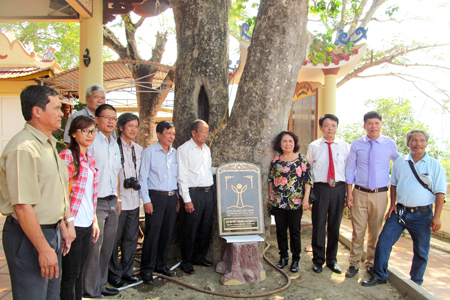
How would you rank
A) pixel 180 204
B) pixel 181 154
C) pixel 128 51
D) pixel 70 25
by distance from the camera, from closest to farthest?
pixel 181 154
pixel 180 204
pixel 128 51
pixel 70 25

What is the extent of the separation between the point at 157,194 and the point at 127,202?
35 centimetres

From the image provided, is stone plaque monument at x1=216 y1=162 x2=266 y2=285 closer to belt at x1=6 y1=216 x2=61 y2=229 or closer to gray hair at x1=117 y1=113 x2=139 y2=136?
gray hair at x1=117 y1=113 x2=139 y2=136

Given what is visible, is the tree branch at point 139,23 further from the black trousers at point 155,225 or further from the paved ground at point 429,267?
the black trousers at point 155,225

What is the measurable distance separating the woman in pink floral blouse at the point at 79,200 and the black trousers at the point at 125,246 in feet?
2.89

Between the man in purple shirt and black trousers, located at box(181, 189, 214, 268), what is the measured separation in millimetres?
1747

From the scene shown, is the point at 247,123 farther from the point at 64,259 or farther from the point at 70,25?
the point at 70,25

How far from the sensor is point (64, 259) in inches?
93.4

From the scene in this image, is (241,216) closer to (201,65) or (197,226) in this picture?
(197,226)

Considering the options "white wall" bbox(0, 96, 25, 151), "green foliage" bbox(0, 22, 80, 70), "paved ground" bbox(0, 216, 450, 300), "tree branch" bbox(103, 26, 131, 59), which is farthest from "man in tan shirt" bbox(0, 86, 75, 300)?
"green foliage" bbox(0, 22, 80, 70)

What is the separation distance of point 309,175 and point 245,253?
4.03 ft

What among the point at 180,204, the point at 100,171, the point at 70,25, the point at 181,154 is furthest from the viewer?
the point at 70,25

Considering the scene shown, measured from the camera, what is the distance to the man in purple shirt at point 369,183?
3.90 m

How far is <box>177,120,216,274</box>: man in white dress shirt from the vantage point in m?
3.82

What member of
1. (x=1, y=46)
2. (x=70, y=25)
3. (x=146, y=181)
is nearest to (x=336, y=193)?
(x=146, y=181)
